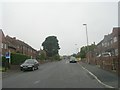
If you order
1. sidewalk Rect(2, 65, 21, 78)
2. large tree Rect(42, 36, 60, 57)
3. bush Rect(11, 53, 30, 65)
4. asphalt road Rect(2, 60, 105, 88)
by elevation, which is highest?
large tree Rect(42, 36, 60, 57)

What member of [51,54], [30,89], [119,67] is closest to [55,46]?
[51,54]

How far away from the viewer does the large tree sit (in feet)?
368

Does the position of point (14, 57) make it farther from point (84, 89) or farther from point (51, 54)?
point (51, 54)

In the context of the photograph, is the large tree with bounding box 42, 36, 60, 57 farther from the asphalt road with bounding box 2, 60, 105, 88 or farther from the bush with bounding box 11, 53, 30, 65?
the asphalt road with bounding box 2, 60, 105, 88

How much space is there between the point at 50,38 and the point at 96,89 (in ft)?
336

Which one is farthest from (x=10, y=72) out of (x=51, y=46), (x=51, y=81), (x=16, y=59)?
(x=51, y=46)

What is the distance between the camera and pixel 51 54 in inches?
4419

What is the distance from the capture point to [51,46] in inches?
4417

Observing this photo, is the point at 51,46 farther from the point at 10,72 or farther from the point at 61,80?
the point at 61,80

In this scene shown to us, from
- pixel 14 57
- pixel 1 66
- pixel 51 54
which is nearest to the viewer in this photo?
pixel 1 66

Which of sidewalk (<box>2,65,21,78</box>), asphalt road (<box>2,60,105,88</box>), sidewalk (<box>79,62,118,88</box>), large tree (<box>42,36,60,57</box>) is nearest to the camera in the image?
asphalt road (<box>2,60,105,88</box>)

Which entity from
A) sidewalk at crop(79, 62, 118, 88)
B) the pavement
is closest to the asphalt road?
the pavement

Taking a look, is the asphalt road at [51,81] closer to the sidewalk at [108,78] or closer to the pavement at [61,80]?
the pavement at [61,80]

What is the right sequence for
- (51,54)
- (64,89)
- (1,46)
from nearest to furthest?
(64,89) < (1,46) < (51,54)
